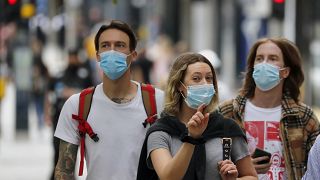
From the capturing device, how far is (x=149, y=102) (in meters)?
6.29

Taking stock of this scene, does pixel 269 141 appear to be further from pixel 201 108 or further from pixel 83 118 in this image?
pixel 201 108

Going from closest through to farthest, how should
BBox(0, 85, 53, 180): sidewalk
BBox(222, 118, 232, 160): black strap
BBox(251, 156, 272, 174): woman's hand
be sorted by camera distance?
BBox(222, 118, 232, 160): black strap, BBox(251, 156, 272, 174): woman's hand, BBox(0, 85, 53, 180): sidewalk

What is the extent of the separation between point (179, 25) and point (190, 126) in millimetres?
35103

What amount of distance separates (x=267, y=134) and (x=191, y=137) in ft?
4.85

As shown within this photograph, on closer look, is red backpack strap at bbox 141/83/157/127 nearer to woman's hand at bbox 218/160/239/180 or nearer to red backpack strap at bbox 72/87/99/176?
red backpack strap at bbox 72/87/99/176

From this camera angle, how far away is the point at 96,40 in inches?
256

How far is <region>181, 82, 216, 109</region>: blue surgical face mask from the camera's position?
559cm

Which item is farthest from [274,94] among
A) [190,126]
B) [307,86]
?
[307,86]

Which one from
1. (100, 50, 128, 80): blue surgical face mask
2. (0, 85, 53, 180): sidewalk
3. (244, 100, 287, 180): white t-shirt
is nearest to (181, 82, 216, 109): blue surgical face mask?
(100, 50, 128, 80): blue surgical face mask

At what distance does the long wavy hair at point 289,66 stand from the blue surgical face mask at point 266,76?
4.8 inches

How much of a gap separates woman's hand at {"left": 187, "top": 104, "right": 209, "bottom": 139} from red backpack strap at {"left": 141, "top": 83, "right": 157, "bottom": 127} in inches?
33.0

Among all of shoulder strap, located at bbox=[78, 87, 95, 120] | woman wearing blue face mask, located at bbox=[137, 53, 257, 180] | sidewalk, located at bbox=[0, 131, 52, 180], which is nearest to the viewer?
woman wearing blue face mask, located at bbox=[137, 53, 257, 180]

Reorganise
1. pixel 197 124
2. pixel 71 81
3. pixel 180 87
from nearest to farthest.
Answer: pixel 197 124, pixel 180 87, pixel 71 81

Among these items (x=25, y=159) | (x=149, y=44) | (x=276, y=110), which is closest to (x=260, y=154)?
(x=276, y=110)
